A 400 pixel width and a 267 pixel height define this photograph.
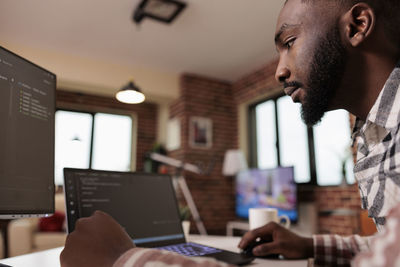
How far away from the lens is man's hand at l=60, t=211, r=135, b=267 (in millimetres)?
497

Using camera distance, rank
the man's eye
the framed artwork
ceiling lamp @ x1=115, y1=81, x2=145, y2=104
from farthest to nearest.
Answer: the framed artwork
ceiling lamp @ x1=115, y1=81, x2=145, y2=104
the man's eye

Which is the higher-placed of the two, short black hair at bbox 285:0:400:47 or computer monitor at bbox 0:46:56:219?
short black hair at bbox 285:0:400:47

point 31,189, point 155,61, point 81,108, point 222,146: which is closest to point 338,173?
point 222,146

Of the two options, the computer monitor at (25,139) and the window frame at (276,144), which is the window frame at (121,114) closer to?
the window frame at (276,144)

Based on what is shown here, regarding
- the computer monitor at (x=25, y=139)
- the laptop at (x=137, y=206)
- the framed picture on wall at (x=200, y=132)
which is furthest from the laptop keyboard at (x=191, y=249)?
the framed picture on wall at (x=200, y=132)

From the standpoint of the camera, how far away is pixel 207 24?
3.26m

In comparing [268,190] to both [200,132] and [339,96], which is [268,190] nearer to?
[200,132]

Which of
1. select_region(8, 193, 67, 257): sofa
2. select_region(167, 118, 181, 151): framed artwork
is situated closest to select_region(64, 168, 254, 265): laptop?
select_region(8, 193, 67, 257): sofa

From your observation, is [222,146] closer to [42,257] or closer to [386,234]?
[42,257]

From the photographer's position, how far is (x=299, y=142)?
384 centimetres

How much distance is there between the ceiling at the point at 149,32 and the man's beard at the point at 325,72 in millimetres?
2398

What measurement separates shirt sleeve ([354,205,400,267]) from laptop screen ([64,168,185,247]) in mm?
680

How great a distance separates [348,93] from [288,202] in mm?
2762

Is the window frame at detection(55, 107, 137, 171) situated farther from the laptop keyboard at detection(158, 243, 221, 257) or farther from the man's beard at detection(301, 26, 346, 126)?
the man's beard at detection(301, 26, 346, 126)
